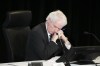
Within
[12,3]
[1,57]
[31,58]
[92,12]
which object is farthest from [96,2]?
[31,58]

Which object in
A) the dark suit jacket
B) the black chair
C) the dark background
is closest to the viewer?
the dark suit jacket

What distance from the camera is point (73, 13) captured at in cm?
473

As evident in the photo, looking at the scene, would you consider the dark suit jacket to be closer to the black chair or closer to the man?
the man

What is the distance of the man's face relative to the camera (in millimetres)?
2904

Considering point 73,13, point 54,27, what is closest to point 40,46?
point 54,27

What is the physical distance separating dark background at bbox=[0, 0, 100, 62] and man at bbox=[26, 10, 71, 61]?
59.7 inches

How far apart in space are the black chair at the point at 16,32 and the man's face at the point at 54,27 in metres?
0.38

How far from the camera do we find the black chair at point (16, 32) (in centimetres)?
311

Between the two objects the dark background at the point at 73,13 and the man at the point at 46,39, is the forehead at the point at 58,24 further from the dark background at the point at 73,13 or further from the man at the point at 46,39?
the dark background at the point at 73,13

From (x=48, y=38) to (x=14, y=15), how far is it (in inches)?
17.9

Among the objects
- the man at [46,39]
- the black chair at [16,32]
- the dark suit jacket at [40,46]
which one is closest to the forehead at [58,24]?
the man at [46,39]

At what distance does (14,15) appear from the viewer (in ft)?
10.1

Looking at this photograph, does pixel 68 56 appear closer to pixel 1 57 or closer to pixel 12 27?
pixel 12 27

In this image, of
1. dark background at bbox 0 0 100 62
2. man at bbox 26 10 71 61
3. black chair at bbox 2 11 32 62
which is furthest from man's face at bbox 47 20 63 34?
dark background at bbox 0 0 100 62
